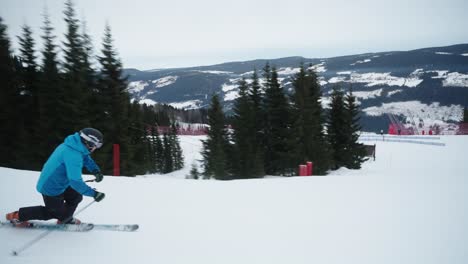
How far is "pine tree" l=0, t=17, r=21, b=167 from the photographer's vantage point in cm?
2062

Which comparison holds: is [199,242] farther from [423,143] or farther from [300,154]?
[423,143]

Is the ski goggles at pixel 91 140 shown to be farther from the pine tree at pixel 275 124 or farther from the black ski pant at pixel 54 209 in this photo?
the pine tree at pixel 275 124

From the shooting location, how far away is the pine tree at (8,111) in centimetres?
2062

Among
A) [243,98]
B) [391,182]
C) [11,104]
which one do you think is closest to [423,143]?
[243,98]

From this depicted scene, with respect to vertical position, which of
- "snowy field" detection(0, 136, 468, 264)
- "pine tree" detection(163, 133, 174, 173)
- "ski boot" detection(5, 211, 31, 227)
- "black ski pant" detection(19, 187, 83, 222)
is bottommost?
"pine tree" detection(163, 133, 174, 173)

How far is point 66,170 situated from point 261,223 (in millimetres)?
3333

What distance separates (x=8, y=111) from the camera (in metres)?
20.7

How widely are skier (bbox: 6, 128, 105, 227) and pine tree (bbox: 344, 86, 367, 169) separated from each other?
2761cm

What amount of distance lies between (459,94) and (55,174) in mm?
236220

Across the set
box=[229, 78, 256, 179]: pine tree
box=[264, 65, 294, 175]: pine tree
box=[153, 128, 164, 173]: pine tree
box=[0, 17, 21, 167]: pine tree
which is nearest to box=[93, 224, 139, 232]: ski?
box=[0, 17, 21, 167]: pine tree

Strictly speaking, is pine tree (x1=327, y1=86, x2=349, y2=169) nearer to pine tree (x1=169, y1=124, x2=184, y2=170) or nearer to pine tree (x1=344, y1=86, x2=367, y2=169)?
pine tree (x1=344, y1=86, x2=367, y2=169)

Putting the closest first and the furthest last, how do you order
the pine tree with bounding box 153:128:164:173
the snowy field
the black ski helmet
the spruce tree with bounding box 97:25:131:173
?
the snowy field, the black ski helmet, the spruce tree with bounding box 97:25:131:173, the pine tree with bounding box 153:128:164:173

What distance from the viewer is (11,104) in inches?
832

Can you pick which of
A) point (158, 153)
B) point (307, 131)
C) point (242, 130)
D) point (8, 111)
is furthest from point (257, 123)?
point (158, 153)
